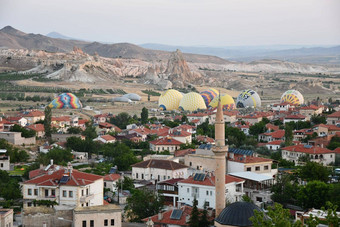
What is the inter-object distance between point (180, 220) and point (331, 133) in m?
29.5

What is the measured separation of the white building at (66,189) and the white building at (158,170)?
29.5 ft

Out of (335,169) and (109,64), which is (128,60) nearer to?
(109,64)

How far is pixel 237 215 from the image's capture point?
24734mm

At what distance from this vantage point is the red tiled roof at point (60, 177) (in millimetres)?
27856

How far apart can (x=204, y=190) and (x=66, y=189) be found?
6793 mm

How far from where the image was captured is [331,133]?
178 ft

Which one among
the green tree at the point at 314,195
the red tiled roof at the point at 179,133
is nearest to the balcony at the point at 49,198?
the green tree at the point at 314,195

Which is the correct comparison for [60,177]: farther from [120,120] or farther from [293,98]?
[293,98]

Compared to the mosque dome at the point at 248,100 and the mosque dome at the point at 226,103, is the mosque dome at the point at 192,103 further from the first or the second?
the mosque dome at the point at 248,100

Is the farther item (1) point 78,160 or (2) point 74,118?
(2) point 74,118

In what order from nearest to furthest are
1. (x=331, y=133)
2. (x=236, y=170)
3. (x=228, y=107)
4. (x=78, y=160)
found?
(x=236, y=170) < (x=78, y=160) < (x=331, y=133) < (x=228, y=107)

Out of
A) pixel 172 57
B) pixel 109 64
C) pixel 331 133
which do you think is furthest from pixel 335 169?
pixel 109 64

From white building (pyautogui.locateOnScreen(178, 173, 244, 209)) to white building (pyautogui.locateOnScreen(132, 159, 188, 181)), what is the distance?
4795 mm

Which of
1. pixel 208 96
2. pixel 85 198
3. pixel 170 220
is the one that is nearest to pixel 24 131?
pixel 85 198
